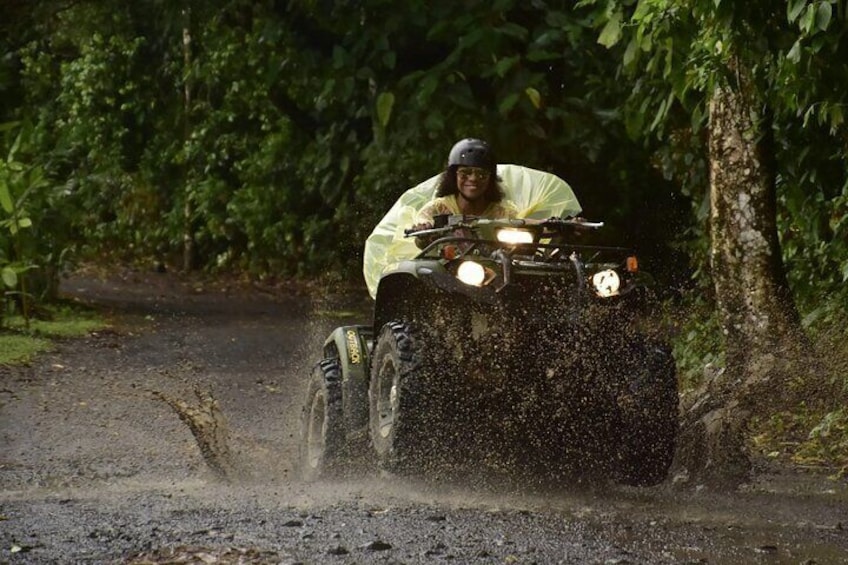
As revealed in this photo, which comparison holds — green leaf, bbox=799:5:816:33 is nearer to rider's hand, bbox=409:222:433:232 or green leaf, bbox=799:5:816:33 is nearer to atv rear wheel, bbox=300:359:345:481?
rider's hand, bbox=409:222:433:232

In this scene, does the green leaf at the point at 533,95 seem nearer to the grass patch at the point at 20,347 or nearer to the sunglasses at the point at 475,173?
the grass patch at the point at 20,347

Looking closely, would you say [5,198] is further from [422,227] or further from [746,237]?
[422,227]

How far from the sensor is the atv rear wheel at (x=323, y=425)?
→ 9094 mm

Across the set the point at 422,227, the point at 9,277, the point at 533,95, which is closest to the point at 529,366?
the point at 422,227

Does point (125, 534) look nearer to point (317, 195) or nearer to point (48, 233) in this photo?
point (48, 233)

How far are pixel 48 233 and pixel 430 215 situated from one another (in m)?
9.30

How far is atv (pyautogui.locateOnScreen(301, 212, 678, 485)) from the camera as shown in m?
7.87

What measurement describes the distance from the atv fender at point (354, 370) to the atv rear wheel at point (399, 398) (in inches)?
14.0

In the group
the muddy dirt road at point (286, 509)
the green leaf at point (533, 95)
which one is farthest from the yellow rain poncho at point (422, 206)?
the green leaf at point (533, 95)

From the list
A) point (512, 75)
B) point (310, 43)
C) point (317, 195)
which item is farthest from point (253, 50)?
point (512, 75)

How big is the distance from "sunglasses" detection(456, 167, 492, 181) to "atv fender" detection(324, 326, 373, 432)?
96 cm

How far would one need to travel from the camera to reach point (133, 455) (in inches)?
412

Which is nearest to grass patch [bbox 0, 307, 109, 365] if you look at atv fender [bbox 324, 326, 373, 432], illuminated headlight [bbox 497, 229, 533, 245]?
atv fender [bbox 324, 326, 373, 432]

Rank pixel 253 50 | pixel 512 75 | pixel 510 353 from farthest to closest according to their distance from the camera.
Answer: pixel 253 50 < pixel 512 75 < pixel 510 353
